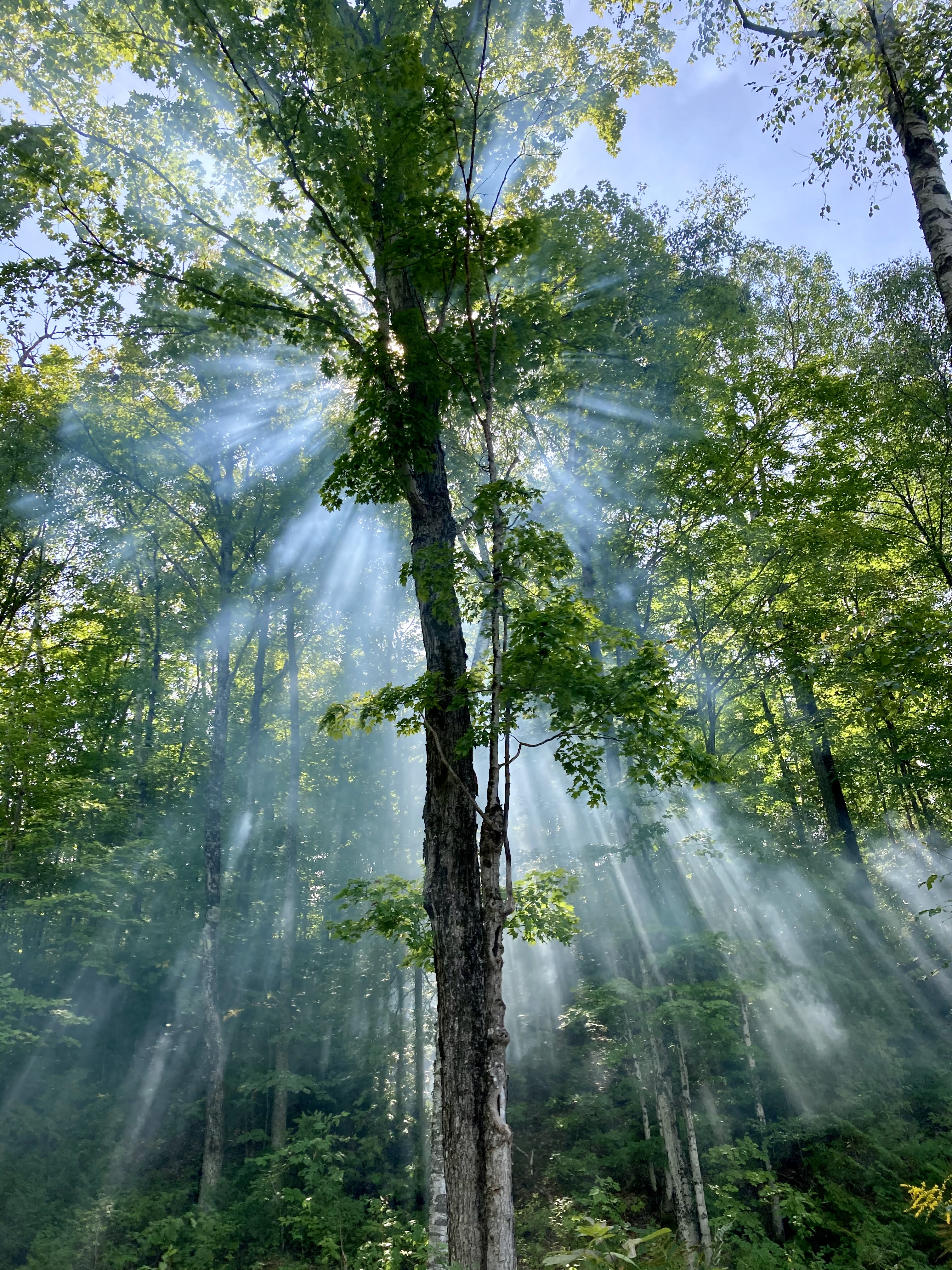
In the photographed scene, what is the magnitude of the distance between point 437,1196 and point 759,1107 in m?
5.65

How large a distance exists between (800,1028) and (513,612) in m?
10.4

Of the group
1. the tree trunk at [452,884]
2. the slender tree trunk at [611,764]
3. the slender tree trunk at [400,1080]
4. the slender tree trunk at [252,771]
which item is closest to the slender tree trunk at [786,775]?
the slender tree trunk at [611,764]

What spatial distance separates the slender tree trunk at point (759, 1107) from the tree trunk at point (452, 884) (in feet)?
19.5

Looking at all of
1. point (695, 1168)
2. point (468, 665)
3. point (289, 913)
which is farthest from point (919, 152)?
point (289, 913)

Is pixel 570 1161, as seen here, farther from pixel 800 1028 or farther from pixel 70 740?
pixel 70 740

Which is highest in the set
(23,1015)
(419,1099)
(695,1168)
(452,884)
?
(23,1015)

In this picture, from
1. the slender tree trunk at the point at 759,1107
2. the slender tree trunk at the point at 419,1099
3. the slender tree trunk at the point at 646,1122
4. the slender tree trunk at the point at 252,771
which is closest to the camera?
the slender tree trunk at the point at 759,1107

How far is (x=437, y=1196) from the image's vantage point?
679 cm

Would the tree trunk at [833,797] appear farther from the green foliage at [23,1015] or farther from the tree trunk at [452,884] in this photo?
the green foliage at [23,1015]

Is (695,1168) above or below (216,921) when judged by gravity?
below

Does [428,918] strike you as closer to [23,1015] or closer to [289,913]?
[23,1015]

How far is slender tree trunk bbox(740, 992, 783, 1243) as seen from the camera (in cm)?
843

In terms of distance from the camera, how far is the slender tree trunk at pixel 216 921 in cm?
1108

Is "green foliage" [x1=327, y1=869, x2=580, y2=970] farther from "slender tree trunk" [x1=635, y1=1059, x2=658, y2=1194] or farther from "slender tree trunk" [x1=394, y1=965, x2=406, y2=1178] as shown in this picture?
"slender tree trunk" [x1=394, y1=965, x2=406, y2=1178]
